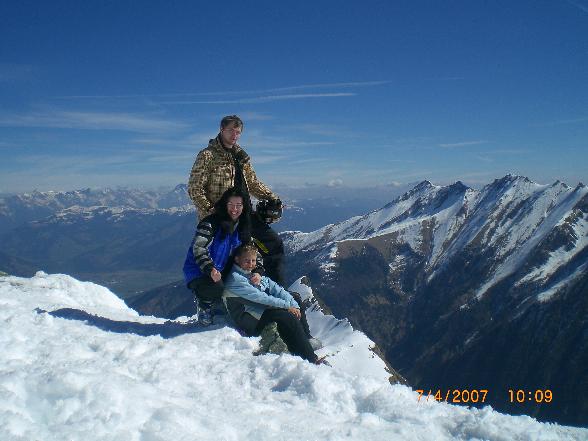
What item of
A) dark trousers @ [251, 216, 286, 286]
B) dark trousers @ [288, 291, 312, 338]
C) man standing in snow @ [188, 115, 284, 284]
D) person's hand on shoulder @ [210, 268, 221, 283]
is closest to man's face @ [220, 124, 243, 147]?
man standing in snow @ [188, 115, 284, 284]

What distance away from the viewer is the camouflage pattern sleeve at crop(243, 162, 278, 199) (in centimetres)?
1370

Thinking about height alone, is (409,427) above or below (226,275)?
below

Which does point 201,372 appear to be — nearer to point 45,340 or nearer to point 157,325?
point 45,340

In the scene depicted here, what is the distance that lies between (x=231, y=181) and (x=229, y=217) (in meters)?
1.34

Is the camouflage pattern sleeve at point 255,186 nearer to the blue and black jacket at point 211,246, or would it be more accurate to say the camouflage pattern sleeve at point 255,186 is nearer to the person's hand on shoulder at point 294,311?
the blue and black jacket at point 211,246

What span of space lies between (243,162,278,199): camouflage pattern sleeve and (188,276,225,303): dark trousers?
11.0ft

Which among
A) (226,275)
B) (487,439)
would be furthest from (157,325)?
(487,439)

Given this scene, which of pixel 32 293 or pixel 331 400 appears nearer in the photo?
pixel 331 400

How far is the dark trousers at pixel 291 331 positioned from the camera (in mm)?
11391

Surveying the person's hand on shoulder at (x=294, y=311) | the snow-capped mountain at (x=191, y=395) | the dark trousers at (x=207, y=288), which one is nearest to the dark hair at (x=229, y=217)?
the dark trousers at (x=207, y=288)

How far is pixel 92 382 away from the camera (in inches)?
271

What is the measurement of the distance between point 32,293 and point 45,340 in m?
6.69

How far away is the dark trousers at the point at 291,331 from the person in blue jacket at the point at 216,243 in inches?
43.6

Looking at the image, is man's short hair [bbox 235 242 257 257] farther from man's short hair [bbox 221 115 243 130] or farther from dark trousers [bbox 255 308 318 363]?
man's short hair [bbox 221 115 243 130]
